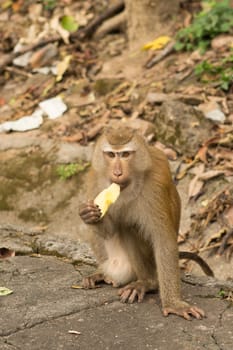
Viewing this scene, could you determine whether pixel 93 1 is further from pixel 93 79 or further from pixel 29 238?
pixel 29 238

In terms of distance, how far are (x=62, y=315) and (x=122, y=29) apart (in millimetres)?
6451

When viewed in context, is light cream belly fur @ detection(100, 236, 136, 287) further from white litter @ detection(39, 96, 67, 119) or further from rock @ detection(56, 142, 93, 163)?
Answer: white litter @ detection(39, 96, 67, 119)

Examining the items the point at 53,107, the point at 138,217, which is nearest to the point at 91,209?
the point at 138,217

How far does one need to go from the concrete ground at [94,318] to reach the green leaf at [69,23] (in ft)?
18.5

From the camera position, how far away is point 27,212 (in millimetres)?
8430

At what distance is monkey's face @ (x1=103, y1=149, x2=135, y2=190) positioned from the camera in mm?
5094

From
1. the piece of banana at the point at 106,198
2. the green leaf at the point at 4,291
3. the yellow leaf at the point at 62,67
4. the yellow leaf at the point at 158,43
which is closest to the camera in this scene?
the piece of banana at the point at 106,198

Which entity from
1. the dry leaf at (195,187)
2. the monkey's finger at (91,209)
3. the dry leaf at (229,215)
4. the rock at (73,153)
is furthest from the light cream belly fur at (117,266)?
the rock at (73,153)

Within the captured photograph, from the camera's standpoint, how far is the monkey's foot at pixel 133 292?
17.3 ft

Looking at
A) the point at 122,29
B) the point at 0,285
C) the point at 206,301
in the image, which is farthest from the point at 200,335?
the point at 122,29

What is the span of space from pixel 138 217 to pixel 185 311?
2.35ft

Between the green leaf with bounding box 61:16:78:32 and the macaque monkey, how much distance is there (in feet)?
18.7

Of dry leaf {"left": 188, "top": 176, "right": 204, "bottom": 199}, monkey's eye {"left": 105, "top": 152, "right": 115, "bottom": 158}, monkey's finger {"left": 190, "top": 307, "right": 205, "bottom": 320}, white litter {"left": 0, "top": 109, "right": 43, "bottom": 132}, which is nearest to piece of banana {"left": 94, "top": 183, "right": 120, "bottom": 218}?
monkey's eye {"left": 105, "top": 152, "right": 115, "bottom": 158}

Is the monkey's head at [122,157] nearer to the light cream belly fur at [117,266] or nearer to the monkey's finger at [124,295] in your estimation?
the light cream belly fur at [117,266]
